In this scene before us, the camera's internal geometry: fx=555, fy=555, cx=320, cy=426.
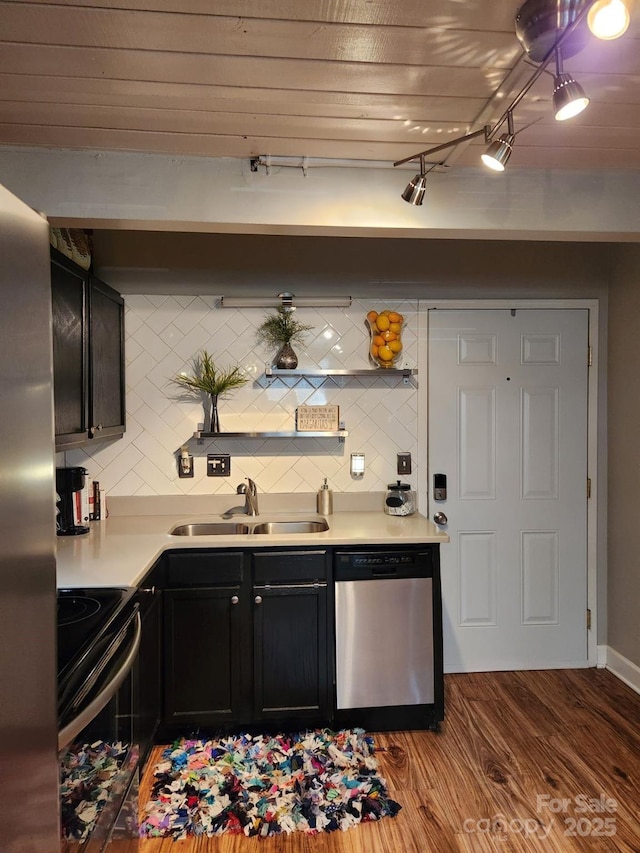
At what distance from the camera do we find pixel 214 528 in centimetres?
295

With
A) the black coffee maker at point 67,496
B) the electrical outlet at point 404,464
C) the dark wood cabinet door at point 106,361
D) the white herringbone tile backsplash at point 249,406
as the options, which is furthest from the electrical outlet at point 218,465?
the electrical outlet at point 404,464

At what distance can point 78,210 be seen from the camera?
2023 mm

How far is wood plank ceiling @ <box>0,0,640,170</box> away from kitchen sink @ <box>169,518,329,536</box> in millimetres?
1761

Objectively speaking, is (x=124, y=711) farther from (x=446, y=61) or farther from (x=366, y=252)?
(x=366, y=252)

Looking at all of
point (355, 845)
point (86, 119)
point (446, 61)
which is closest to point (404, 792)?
point (355, 845)

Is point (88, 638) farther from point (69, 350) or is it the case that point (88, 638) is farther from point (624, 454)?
point (624, 454)

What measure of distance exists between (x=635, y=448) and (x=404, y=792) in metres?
2.09

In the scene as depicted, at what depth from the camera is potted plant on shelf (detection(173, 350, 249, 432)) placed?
9.87 ft

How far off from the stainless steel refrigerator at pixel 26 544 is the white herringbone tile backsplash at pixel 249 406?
227 cm

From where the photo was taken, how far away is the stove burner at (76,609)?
5.23 ft

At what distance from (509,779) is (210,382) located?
2.29 metres

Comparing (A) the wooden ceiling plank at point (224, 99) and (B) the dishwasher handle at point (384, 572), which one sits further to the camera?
(B) the dishwasher handle at point (384, 572)

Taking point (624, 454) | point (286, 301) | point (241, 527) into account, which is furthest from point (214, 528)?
point (624, 454)

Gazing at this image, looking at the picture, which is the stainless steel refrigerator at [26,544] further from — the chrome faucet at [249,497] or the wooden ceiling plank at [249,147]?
the chrome faucet at [249,497]
